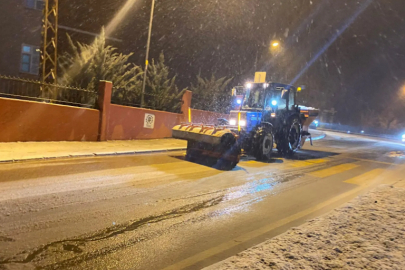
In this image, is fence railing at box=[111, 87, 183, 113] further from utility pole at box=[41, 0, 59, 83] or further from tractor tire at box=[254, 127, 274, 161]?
tractor tire at box=[254, 127, 274, 161]

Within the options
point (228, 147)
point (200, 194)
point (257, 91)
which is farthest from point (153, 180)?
point (257, 91)

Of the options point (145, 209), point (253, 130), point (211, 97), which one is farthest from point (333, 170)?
point (211, 97)

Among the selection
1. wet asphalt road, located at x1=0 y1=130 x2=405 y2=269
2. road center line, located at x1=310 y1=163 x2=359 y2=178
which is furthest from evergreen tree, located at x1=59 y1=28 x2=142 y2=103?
road center line, located at x1=310 y1=163 x2=359 y2=178

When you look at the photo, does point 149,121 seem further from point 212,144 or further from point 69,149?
point 212,144

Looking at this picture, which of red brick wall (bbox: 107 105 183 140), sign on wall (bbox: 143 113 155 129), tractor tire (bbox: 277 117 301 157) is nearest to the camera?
red brick wall (bbox: 107 105 183 140)

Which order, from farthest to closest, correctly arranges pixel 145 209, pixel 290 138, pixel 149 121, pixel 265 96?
pixel 149 121
pixel 290 138
pixel 265 96
pixel 145 209

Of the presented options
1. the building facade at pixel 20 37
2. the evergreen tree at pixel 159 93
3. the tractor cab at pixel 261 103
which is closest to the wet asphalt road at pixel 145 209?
the tractor cab at pixel 261 103

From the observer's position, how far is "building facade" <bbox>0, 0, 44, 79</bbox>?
19.0 m

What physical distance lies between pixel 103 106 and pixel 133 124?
1947 mm

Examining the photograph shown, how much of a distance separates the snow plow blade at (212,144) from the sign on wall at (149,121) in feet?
15.9

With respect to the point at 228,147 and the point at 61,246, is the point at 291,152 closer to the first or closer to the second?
the point at 228,147

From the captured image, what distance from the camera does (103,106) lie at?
550 inches

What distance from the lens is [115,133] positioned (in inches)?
578

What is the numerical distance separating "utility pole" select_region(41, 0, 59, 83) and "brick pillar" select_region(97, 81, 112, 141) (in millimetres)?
2176
